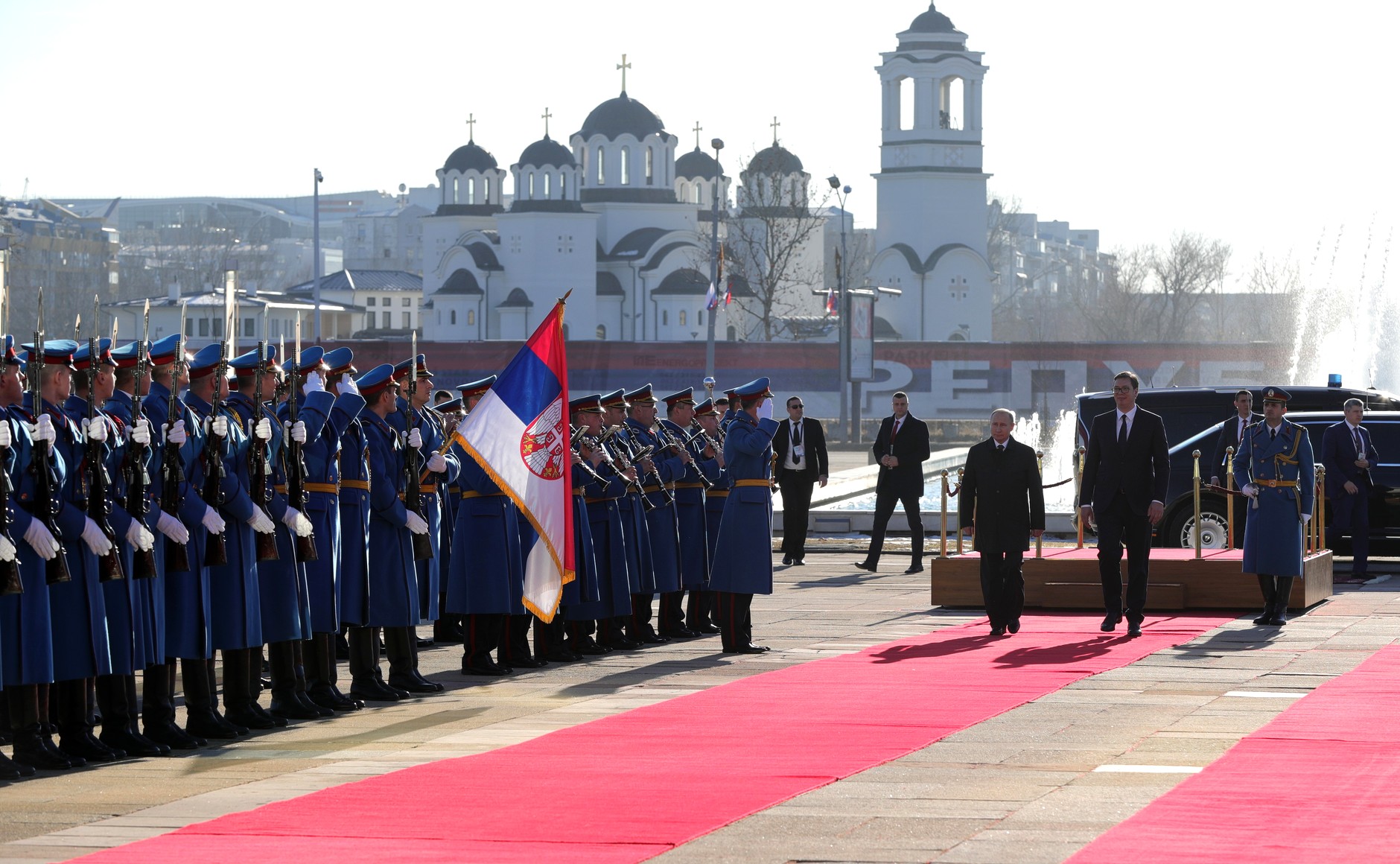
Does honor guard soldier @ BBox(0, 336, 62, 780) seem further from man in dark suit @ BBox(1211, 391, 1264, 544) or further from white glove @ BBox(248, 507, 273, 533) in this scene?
man in dark suit @ BBox(1211, 391, 1264, 544)

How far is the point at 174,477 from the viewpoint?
31.2 ft

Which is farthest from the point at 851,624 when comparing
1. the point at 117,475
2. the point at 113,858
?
the point at 113,858

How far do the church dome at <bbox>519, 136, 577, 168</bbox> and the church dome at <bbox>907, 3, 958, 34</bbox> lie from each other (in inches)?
728

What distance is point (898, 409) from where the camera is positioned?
66.8 feet

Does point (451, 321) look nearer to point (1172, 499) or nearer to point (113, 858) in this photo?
point (1172, 499)

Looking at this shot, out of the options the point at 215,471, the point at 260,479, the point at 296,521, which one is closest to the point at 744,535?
the point at 296,521

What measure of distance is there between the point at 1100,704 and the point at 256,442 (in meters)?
4.55

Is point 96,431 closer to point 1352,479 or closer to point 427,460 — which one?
point 427,460

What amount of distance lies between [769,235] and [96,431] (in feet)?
255

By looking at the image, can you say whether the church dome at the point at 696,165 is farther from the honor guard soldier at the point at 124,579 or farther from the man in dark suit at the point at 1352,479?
the honor guard soldier at the point at 124,579

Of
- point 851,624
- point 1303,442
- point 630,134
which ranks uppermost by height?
point 630,134

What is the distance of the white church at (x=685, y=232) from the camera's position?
88000mm

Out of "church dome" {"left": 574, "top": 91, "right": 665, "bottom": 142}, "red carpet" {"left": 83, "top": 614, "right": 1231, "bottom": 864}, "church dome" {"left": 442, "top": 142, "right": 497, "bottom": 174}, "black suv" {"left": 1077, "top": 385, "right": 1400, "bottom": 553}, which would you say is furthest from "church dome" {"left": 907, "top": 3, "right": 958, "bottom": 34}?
"red carpet" {"left": 83, "top": 614, "right": 1231, "bottom": 864}

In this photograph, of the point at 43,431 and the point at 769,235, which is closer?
the point at 43,431
